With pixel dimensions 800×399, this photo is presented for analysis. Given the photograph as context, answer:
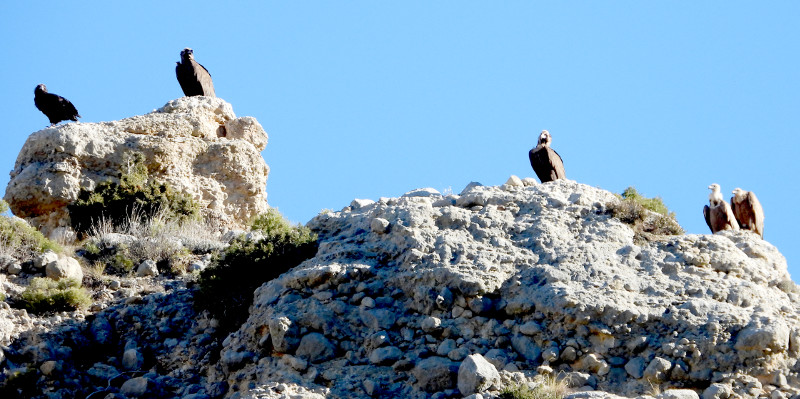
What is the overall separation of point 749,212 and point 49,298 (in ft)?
32.4

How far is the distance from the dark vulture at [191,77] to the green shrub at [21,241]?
6478 millimetres

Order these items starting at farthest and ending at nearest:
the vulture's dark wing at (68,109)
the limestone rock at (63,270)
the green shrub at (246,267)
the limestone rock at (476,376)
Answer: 1. the vulture's dark wing at (68,109)
2. the limestone rock at (63,270)
3. the green shrub at (246,267)
4. the limestone rock at (476,376)

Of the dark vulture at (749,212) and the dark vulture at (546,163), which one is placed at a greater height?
the dark vulture at (546,163)

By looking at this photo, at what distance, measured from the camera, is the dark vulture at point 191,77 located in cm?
2188

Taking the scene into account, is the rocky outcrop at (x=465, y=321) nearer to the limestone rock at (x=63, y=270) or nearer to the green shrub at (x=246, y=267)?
the green shrub at (x=246, y=267)


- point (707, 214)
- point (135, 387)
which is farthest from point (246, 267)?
point (707, 214)

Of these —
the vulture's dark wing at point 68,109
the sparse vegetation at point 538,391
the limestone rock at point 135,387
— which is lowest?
the sparse vegetation at point 538,391

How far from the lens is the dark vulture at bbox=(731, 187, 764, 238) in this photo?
1559 centimetres

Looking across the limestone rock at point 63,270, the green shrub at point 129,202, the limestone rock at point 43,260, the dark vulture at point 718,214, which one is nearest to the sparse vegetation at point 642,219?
the dark vulture at point 718,214

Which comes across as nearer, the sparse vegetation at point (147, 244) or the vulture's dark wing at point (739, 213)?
the sparse vegetation at point (147, 244)

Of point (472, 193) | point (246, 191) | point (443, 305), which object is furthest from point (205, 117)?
point (443, 305)

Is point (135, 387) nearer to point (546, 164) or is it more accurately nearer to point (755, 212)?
point (546, 164)

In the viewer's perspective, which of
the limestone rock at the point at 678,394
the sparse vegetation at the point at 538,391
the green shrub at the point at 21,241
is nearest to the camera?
the limestone rock at the point at 678,394

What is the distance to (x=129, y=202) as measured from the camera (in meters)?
18.5
